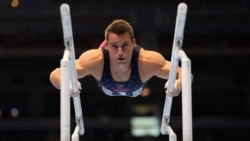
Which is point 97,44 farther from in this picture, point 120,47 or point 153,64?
point 120,47

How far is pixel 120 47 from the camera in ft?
15.0

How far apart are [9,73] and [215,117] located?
22.0ft

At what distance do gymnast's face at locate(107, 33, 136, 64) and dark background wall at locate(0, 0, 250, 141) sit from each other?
9424 millimetres

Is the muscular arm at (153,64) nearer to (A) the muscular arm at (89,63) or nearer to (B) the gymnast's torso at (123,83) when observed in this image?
(B) the gymnast's torso at (123,83)

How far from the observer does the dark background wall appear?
14438 millimetres

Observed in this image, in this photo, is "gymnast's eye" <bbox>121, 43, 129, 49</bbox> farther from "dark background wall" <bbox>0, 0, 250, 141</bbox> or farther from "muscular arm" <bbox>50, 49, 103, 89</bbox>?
"dark background wall" <bbox>0, 0, 250, 141</bbox>

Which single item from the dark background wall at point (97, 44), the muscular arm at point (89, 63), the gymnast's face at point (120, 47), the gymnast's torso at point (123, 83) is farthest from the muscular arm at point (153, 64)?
the dark background wall at point (97, 44)

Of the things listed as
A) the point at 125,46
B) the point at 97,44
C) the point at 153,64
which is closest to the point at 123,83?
the point at 153,64

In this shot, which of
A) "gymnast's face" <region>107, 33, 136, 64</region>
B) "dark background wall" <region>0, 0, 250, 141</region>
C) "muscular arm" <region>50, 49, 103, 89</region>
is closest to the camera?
"gymnast's face" <region>107, 33, 136, 64</region>

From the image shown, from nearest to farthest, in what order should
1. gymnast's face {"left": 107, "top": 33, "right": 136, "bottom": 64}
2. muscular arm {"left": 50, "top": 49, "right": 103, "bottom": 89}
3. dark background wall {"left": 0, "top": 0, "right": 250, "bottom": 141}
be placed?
gymnast's face {"left": 107, "top": 33, "right": 136, "bottom": 64}, muscular arm {"left": 50, "top": 49, "right": 103, "bottom": 89}, dark background wall {"left": 0, "top": 0, "right": 250, "bottom": 141}

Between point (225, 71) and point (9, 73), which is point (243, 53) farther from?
point (9, 73)

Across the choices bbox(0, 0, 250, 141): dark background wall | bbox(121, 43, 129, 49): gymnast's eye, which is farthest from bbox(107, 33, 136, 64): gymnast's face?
bbox(0, 0, 250, 141): dark background wall

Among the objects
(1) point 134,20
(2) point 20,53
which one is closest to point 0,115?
(2) point 20,53

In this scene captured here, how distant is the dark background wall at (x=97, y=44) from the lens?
14.4 m
